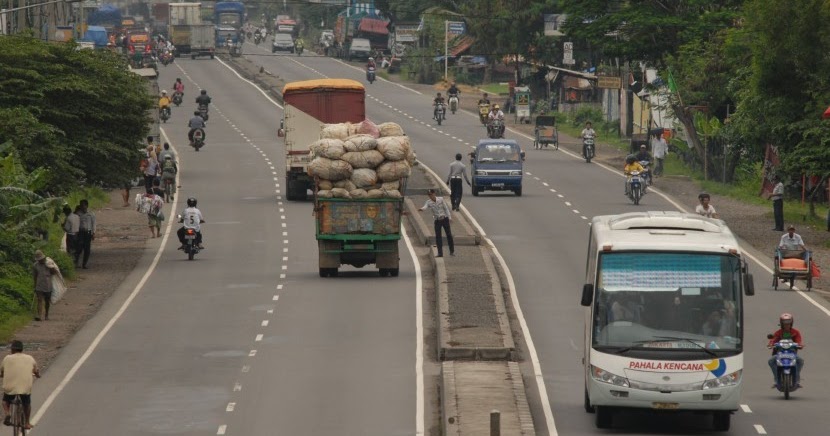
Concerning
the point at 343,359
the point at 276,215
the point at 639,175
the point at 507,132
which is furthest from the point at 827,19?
the point at 507,132

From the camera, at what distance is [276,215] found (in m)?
51.8

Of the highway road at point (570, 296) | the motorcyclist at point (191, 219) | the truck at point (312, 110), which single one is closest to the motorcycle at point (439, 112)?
the highway road at point (570, 296)

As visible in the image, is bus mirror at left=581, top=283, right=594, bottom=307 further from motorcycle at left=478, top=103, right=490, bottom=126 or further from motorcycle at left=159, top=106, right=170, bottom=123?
motorcycle at left=159, top=106, right=170, bottom=123

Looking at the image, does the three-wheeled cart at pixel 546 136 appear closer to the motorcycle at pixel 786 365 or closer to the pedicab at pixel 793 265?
the pedicab at pixel 793 265

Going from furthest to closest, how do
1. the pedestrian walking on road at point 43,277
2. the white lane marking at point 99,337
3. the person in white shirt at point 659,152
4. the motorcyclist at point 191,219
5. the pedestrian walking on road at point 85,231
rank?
the person in white shirt at point 659,152 → the motorcyclist at point 191,219 → the pedestrian walking on road at point 85,231 → the pedestrian walking on road at point 43,277 → the white lane marking at point 99,337

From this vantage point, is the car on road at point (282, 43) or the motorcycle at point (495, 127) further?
the car on road at point (282, 43)

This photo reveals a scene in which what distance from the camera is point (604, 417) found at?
22469 millimetres

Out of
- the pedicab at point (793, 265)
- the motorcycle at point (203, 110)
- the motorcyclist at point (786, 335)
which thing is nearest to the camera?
the motorcyclist at point (786, 335)

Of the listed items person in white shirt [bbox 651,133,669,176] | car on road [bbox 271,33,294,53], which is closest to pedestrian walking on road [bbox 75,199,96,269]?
person in white shirt [bbox 651,133,669,176]

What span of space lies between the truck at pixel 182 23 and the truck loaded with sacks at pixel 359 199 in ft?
312

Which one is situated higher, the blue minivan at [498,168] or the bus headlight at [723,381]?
the bus headlight at [723,381]

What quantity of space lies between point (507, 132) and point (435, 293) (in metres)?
45.5

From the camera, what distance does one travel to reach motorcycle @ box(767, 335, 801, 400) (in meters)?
24.4

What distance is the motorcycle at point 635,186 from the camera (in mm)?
52000
